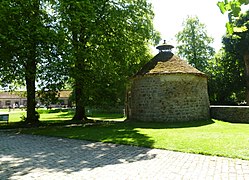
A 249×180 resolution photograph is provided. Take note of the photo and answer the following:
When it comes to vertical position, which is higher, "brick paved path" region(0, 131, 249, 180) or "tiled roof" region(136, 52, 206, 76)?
"tiled roof" region(136, 52, 206, 76)

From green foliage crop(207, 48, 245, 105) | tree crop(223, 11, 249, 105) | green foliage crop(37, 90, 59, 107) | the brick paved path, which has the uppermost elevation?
tree crop(223, 11, 249, 105)

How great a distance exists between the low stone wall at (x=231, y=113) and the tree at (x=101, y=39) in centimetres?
821

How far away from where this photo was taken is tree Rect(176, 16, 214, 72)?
45.3 meters

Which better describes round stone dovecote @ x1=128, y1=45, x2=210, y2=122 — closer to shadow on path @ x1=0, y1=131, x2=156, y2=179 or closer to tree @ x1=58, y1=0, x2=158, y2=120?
tree @ x1=58, y1=0, x2=158, y2=120

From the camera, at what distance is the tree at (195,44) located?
149 ft

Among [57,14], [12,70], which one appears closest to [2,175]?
[12,70]

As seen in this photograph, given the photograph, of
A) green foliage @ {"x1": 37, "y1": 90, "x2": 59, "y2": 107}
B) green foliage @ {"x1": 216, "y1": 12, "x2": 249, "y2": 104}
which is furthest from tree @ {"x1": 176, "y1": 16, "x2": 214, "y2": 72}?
green foliage @ {"x1": 37, "y1": 90, "x2": 59, "y2": 107}

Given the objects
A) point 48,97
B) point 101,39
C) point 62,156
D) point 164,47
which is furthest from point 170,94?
point 62,156

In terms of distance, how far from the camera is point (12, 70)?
18.0m

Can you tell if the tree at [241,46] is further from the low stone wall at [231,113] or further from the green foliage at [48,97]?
the green foliage at [48,97]

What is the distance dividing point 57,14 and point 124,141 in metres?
11.1

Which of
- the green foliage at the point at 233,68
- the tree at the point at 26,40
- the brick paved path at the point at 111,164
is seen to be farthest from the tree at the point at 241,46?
the brick paved path at the point at 111,164

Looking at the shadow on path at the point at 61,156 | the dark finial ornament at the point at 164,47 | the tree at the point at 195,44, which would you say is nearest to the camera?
the shadow on path at the point at 61,156

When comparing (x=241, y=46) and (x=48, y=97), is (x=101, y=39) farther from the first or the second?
(x=241, y=46)
